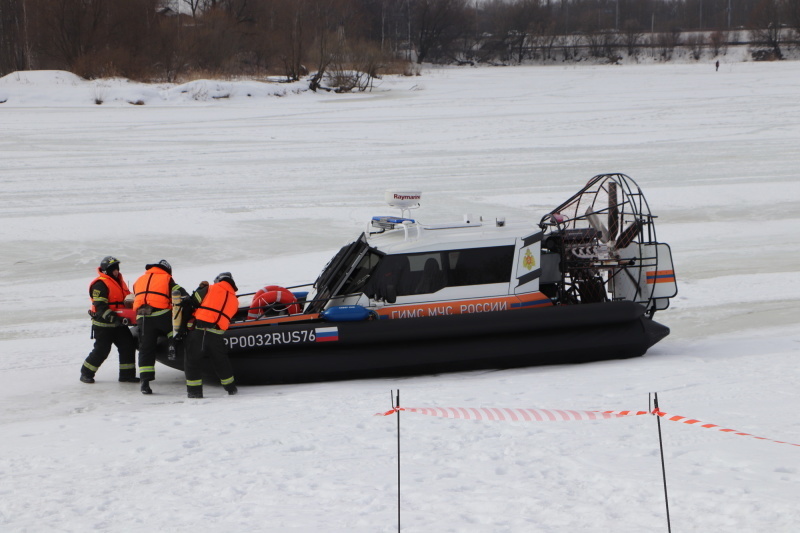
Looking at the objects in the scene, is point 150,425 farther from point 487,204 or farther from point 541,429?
point 487,204

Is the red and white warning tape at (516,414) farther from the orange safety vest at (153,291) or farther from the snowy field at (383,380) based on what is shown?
the orange safety vest at (153,291)

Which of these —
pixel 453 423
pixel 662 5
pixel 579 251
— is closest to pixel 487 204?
pixel 579 251

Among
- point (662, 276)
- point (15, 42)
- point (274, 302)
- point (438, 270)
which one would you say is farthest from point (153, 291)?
point (15, 42)

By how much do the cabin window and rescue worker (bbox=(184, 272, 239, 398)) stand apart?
1.34 meters

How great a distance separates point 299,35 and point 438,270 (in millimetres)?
41069

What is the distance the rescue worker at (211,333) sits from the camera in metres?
8.02

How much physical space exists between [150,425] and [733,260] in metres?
9.36

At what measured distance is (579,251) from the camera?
9211 millimetres

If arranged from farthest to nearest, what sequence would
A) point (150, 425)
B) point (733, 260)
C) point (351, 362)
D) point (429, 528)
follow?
point (733, 260) < point (351, 362) < point (150, 425) < point (429, 528)

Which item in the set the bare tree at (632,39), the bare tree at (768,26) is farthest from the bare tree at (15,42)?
the bare tree at (768,26)

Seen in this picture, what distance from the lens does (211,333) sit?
26.4 ft

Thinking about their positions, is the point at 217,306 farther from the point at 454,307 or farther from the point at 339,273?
the point at 454,307

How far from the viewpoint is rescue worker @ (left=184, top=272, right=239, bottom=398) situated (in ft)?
26.3

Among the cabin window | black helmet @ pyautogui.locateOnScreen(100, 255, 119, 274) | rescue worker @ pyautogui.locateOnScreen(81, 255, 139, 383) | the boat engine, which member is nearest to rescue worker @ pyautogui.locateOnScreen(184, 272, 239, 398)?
rescue worker @ pyautogui.locateOnScreen(81, 255, 139, 383)
